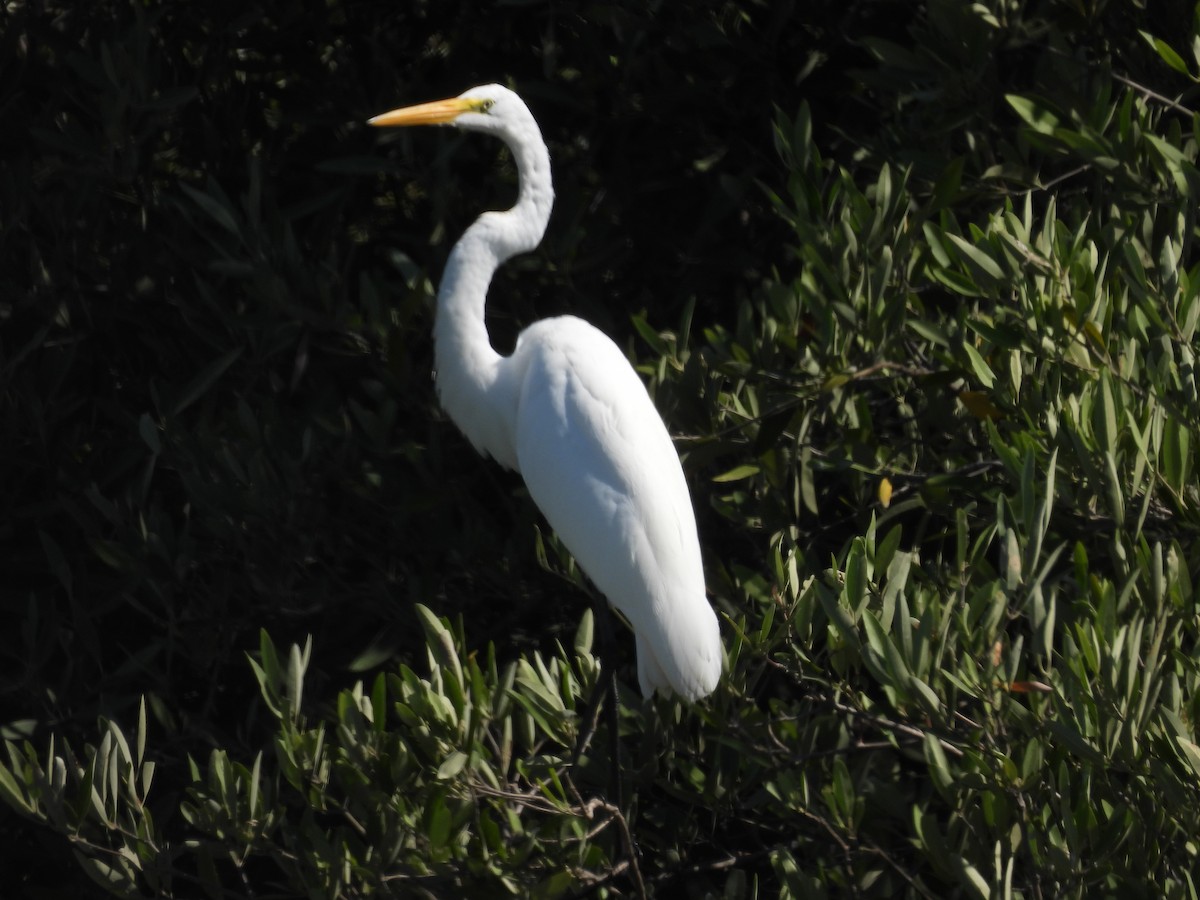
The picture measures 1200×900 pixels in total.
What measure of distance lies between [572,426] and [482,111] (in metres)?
0.57

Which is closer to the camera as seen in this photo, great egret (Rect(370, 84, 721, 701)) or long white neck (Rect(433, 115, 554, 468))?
great egret (Rect(370, 84, 721, 701))

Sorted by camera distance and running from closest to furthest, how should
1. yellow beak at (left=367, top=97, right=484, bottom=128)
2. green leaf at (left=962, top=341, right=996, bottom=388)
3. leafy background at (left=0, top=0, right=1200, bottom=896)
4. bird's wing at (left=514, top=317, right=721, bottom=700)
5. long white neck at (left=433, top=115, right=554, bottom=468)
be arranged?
leafy background at (left=0, top=0, right=1200, bottom=896), green leaf at (left=962, top=341, right=996, bottom=388), bird's wing at (left=514, top=317, right=721, bottom=700), yellow beak at (left=367, top=97, right=484, bottom=128), long white neck at (left=433, top=115, right=554, bottom=468)

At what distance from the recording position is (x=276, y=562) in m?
2.56

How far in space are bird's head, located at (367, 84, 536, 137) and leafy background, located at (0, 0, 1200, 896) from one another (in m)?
0.25

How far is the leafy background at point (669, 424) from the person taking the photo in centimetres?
172

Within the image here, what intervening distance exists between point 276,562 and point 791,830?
0.99 m

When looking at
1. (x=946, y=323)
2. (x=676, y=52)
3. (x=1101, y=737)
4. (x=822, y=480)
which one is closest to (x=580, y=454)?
(x=822, y=480)

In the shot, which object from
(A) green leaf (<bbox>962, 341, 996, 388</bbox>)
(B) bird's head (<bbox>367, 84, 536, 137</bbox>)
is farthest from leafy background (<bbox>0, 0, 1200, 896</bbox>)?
(B) bird's head (<bbox>367, 84, 536, 137</bbox>)

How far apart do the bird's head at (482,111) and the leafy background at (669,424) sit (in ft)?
0.84

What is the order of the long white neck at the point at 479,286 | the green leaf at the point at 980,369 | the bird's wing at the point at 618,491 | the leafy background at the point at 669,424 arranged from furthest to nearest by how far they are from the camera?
the long white neck at the point at 479,286, the bird's wing at the point at 618,491, the green leaf at the point at 980,369, the leafy background at the point at 669,424

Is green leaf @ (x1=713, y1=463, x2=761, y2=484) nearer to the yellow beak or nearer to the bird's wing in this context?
the bird's wing

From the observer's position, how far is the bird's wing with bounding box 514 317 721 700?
2.26 meters

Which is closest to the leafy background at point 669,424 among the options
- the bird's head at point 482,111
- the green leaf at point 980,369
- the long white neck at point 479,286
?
the green leaf at point 980,369

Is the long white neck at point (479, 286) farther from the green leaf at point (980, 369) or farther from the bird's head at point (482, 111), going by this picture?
the green leaf at point (980, 369)
